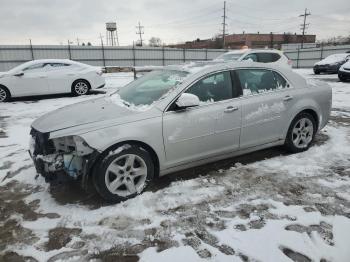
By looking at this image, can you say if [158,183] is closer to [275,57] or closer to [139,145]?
[139,145]

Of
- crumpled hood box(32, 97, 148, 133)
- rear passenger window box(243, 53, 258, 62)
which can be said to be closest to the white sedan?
rear passenger window box(243, 53, 258, 62)

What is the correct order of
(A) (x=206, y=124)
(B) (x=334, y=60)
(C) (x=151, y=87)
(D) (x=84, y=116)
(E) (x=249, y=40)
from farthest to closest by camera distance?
1. (E) (x=249, y=40)
2. (B) (x=334, y=60)
3. (C) (x=151, y=87)
4. (A) (x=206, y=124)
5. (D) (x=84, y=116)

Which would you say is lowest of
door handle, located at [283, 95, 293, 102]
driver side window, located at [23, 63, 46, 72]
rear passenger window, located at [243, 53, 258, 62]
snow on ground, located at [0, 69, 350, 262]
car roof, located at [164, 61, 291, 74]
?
snow on ground, located at [0, 69, 350, 262]

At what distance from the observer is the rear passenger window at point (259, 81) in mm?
4617

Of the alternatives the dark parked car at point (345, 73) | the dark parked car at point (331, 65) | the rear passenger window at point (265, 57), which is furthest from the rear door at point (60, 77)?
the dark parked car at point (331, 65)

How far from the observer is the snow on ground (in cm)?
292

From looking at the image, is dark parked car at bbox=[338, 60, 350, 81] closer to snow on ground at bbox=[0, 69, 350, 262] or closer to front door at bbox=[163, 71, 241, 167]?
snow on ground at bbox=[0, 69, 350, 262]

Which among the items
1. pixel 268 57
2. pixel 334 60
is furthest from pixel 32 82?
pixel 334 60

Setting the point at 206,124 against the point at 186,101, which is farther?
the point at 206,124

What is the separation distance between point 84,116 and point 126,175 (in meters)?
0.87

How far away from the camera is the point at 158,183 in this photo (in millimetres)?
4285

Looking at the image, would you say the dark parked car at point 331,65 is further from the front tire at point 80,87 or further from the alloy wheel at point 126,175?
the alloy wheel at point 126,175

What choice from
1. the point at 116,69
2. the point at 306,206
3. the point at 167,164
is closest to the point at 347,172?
the point at 306,206

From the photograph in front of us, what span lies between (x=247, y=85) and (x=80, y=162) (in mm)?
2516
